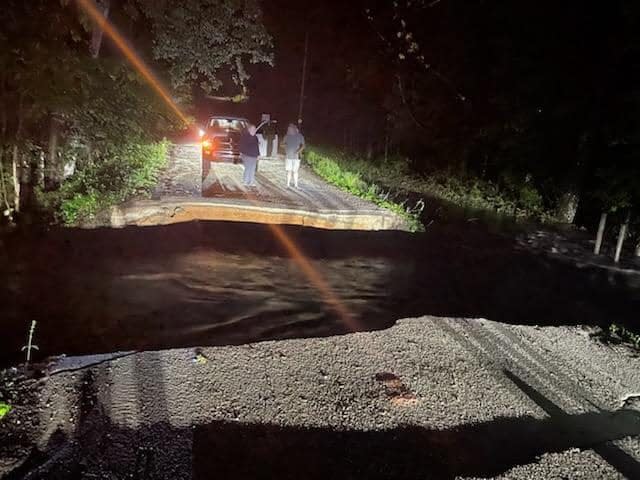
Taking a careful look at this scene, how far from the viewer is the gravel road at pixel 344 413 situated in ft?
12.9

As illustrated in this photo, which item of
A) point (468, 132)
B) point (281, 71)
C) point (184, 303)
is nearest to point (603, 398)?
point (184, 303)

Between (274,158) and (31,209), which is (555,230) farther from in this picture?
(31,209)

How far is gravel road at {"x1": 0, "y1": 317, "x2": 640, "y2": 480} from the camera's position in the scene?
12.9ft

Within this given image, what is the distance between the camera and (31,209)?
12.0 m

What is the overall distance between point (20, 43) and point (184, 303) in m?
6.21

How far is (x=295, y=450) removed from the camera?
414 centimetres

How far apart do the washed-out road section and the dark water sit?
1.82ft

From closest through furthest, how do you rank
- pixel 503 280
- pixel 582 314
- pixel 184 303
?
pixel 184 303, pixel 582 314, pixel 503 280

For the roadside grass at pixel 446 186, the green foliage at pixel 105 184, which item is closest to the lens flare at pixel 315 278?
the green foliage at pixel 105 184

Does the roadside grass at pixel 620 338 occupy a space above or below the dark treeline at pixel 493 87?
below

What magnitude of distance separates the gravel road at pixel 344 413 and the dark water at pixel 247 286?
1681mm

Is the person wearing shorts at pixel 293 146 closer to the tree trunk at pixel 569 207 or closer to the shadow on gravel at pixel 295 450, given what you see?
the tree trunk at pixel 569 207

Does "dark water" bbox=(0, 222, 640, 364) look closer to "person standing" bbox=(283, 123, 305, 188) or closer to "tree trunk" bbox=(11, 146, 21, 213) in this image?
"tree trunk" bbox=(11, 146, 21, 213)

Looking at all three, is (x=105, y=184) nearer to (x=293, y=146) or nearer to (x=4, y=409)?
(x=293, y=146)
